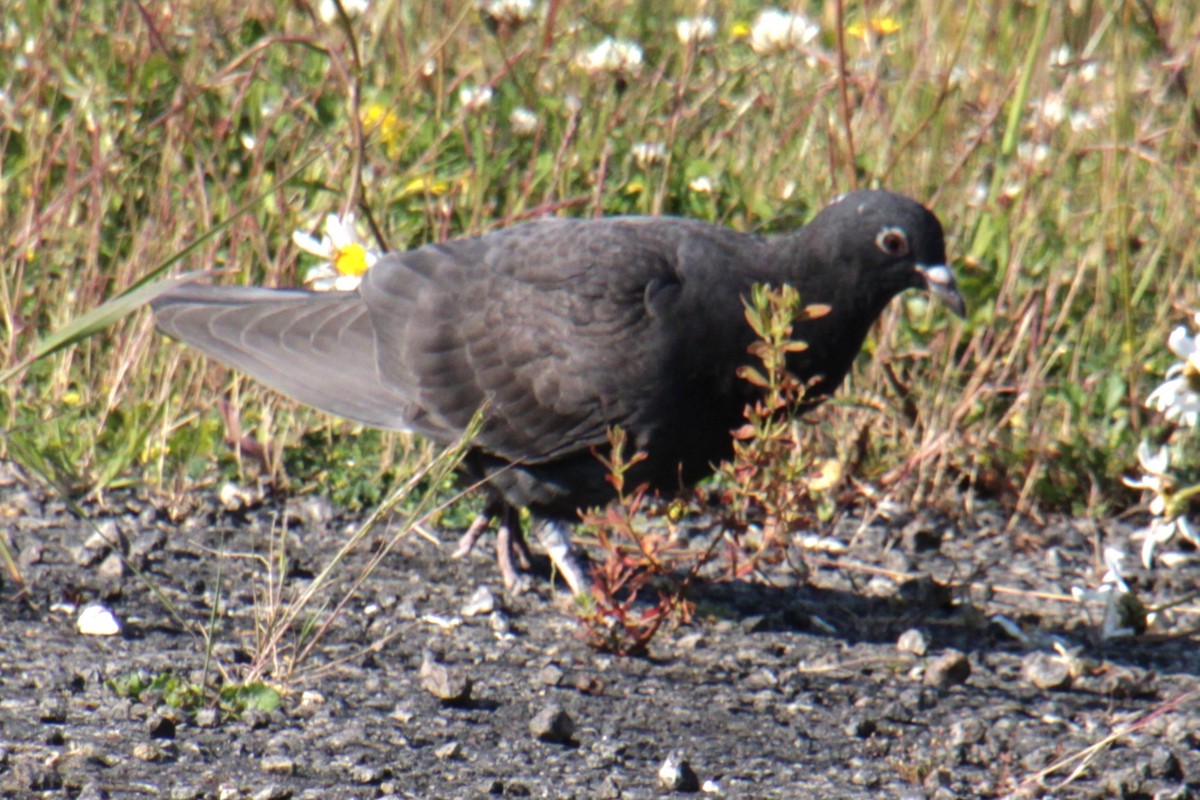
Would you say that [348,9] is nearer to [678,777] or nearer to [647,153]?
[647,153]

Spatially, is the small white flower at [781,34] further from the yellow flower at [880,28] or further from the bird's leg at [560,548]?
the bird's leg at [560,548]

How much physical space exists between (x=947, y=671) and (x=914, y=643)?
0.24m

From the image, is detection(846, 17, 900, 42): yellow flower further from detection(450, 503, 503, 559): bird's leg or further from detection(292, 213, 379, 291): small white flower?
detection(450, 503, 503, 559): bird's leg

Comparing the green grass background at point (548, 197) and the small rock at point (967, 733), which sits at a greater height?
the green grass background at point (548, 197)

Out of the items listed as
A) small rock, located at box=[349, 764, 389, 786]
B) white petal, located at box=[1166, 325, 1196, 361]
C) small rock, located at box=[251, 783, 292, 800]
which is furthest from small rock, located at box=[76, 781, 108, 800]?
white petal, located at box=[1166, 325, 1196, 361]

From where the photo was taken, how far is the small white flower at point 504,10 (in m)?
5.41

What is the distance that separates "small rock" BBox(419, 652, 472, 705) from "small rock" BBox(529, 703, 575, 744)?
0.19 metres

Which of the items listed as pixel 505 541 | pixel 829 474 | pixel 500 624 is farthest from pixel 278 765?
pixel 829 474

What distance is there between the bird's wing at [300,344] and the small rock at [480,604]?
602 millimetres

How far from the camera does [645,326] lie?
420cm

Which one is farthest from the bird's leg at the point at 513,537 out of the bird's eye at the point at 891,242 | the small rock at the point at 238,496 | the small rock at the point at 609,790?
the small rock at the point at 609,790

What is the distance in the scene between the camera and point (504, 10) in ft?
17.8

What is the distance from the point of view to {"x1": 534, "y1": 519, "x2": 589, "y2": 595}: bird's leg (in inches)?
174

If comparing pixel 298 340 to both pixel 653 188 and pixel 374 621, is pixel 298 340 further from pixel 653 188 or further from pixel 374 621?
pixel 653 188
